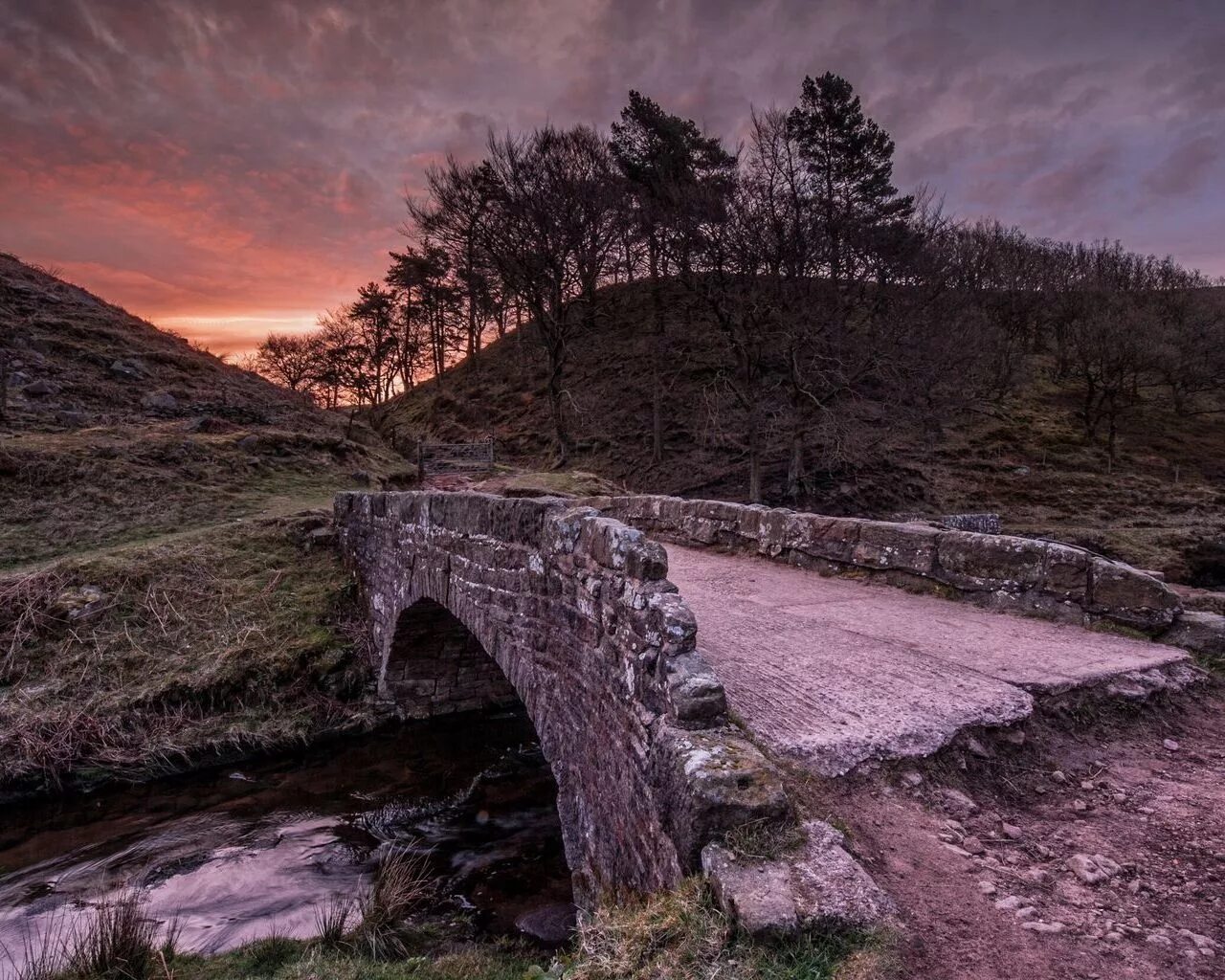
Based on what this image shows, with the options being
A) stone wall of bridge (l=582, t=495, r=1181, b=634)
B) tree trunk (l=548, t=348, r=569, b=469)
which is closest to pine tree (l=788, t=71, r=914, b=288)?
tree trunk (l=548, t=348, r=569, b=469)

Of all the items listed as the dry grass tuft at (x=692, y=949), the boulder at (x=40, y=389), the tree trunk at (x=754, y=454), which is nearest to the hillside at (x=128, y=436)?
the boulder at (x=40, y=389)

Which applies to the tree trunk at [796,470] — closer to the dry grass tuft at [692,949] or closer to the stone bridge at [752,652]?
the stone bridge at [752,652]

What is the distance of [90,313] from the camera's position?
22359 millimetres

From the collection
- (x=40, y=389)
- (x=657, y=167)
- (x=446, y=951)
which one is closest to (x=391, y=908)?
(x=446, y=951)

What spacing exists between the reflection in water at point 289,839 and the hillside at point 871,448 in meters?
13.9

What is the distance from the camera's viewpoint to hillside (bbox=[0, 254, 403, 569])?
12172mm

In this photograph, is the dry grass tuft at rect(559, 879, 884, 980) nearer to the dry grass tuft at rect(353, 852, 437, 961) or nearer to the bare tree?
the dry grass tuft at rect(353, 852, 437, 961)

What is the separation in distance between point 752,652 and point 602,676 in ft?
3.55

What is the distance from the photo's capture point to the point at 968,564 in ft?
18.6

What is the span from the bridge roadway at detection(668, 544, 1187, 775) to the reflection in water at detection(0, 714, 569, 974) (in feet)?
9.64

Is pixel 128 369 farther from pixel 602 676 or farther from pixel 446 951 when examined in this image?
pixel 602 676

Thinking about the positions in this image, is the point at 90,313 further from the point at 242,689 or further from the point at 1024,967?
the point at 1024,967

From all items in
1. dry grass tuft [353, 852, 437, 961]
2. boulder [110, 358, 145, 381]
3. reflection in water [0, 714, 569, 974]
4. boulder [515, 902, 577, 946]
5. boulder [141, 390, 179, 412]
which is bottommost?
reflection in water [0, 714, 569, 974]

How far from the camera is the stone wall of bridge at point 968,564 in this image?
476 cm
